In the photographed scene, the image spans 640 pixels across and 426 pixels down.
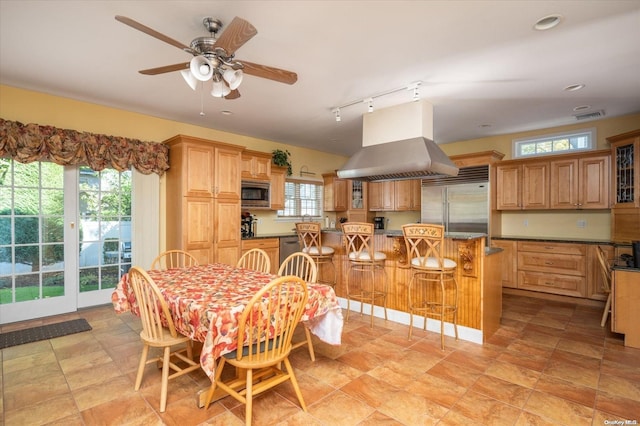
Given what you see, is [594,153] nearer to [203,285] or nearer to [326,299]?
[326,299]

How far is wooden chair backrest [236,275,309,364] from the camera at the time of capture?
167cm

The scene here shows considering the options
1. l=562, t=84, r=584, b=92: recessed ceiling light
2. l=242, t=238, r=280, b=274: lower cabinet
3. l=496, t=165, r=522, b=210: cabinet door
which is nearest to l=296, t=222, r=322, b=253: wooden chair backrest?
l=242, t=238, r=280, b=274: lower cabinet

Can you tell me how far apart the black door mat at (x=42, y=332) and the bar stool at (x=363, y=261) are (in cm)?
299

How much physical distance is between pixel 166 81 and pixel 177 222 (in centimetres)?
185

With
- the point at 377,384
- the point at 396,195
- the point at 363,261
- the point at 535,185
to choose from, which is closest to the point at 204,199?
the point at 363,261

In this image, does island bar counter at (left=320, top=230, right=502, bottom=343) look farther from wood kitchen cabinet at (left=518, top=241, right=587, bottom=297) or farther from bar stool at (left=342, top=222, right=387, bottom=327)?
wood kitchen cabinet at (left=518, top=241, right=587, bottom=297)

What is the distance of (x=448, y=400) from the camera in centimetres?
213

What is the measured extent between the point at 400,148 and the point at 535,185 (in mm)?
2768

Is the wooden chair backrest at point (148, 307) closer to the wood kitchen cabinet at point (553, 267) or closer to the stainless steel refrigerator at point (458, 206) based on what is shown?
the stainless steel refrigerator at point (458, 206)

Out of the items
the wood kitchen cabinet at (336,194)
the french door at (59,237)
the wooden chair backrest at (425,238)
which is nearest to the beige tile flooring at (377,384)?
the wooden chair backrest at (425,238)

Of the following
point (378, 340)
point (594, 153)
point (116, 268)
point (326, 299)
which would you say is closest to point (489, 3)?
point (326, 299)

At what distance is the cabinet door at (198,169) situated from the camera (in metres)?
4.20

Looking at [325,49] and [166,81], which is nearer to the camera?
[325,49]

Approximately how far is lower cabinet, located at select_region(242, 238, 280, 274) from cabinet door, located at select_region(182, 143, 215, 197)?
99cm
